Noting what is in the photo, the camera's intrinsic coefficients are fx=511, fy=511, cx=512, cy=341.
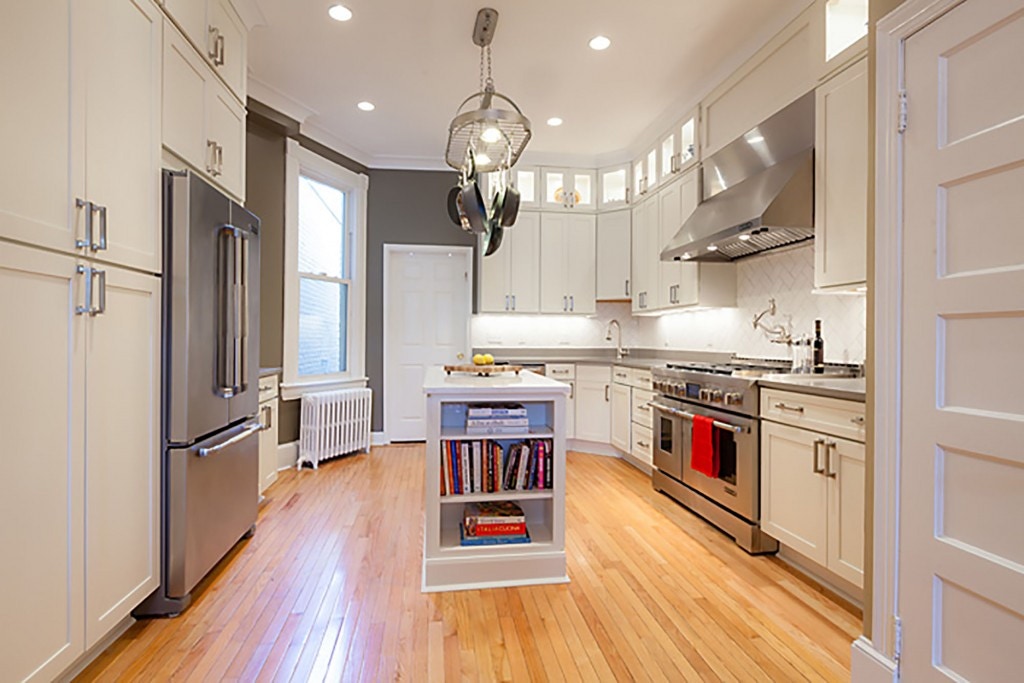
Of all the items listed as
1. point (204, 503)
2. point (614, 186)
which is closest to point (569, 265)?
point (614, 186)

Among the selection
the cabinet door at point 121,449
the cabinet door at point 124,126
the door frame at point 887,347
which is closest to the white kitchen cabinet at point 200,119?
the cabinet door at point 124,126

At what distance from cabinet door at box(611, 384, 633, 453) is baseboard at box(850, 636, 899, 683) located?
2838 mm

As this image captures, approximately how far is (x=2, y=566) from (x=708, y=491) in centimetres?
310

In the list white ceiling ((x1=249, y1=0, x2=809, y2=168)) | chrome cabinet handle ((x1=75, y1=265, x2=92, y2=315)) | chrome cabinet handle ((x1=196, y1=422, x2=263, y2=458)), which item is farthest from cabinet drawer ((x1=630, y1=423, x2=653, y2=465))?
chrome cabinet handle ((x1=75, y1=265, x2=92, y2=315))

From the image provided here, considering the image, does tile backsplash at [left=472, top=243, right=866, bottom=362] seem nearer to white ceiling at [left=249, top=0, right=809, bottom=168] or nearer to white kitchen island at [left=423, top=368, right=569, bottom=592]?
white ceiling at [left=249, top=0, right=809, bottom=168]

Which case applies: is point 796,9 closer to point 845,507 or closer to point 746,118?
point 746,118

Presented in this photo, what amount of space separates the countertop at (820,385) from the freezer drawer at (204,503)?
105 inches

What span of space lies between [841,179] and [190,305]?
3.02 meters

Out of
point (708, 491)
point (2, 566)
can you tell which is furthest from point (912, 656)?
point (2, 566)

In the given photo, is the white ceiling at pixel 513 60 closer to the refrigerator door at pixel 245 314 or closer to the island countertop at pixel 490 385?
the refrigerator door at pixel 245 314

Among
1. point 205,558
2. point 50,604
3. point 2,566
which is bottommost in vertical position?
point 205,558

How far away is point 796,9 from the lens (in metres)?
2.77

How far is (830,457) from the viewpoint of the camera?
7.29 feet

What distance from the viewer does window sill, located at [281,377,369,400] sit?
14.7 ft
